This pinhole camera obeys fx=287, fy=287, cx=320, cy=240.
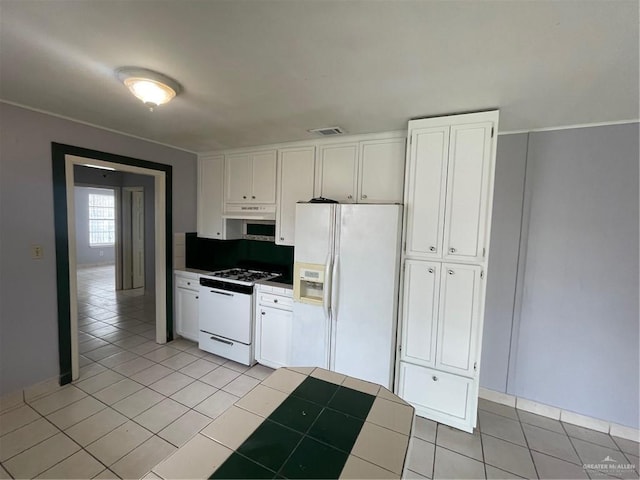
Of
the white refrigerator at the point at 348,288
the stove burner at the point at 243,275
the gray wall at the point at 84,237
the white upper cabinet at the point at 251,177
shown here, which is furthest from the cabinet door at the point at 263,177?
the gray wall at the point at 84,237

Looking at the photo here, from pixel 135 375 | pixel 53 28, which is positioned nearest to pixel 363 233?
pixel 53 28

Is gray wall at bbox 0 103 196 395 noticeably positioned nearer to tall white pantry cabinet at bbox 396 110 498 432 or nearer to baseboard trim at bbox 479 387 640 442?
tall white pantry cabinet at bbox 396 110 498 432

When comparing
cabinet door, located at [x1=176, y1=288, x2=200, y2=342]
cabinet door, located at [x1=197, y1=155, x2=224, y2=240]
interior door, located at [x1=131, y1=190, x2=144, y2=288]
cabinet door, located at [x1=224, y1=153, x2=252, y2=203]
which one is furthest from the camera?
interior door, located at [x1=131, y1=190, x2=144, y2=288]

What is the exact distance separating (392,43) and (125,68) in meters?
1.48

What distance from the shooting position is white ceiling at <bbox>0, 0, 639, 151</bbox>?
3.79 ft

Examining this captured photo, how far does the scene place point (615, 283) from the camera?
2.24 meters

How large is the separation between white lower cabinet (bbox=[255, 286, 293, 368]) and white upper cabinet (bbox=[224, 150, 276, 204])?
1077mm

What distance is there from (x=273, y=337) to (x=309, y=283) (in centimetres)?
77

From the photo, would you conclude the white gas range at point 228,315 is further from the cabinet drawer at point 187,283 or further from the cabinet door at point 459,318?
the cabinet door at point 459,318

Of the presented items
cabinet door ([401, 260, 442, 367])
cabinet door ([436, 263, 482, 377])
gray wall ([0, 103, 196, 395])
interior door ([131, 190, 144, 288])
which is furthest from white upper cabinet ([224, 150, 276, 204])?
interior door ([131, 190, 144, 288])

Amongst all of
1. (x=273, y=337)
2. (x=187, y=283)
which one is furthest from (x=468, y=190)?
(x=187, y=283)

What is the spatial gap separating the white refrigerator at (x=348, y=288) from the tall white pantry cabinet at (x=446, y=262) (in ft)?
0.54

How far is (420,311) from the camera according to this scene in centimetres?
236

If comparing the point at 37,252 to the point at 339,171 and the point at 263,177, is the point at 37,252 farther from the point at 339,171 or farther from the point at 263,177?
the point at 339,171
